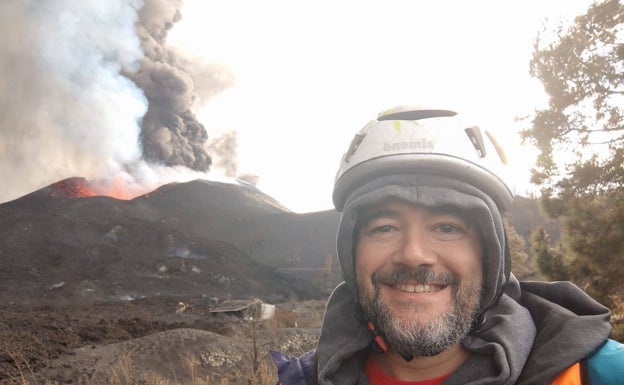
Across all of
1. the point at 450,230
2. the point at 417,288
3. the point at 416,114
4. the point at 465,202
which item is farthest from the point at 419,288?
the point at 416,114

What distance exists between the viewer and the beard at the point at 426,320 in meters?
1.77

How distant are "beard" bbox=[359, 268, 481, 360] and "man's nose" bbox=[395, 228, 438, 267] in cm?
4

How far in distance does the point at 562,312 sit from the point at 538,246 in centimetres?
896

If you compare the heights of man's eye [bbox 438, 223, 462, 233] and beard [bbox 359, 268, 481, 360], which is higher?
man's eye [bbox 438, 223, 462, 233]

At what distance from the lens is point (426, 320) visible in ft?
5.92

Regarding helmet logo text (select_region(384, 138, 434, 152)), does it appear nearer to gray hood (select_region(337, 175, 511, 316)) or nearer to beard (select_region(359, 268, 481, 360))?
gray hood (select_region(337, 175, 511, 316))

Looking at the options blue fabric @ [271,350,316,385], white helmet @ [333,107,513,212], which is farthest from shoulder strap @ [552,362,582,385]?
blue fabric @ [271,350,316,385]

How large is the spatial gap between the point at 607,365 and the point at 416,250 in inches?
27.5

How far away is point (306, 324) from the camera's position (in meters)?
18.1

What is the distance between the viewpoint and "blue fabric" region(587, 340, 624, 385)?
4.40 feet

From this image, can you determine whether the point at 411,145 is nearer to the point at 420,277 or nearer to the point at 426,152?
the point at 426,152

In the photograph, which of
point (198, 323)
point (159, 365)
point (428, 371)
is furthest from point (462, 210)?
point (198, 323)

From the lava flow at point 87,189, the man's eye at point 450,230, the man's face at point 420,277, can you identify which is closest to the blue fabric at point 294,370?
the man's face at point 420,277

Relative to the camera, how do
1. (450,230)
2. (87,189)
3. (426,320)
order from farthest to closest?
1. (87,189)
2. (450,230)
3. (426,320)
